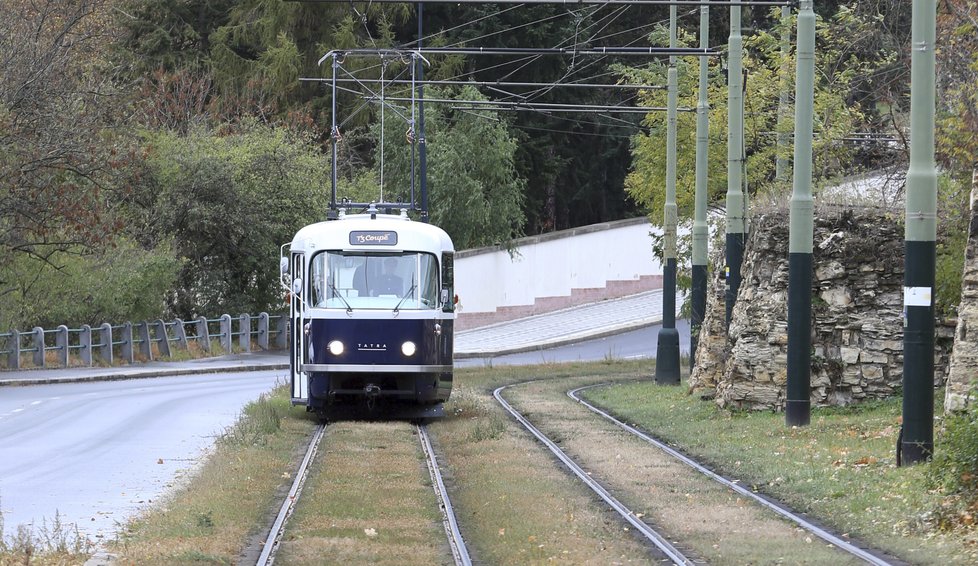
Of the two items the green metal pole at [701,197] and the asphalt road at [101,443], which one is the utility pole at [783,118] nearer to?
the green metal pole at [701,197]

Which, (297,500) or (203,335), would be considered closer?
(297,500)

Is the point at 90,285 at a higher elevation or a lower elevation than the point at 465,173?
lower

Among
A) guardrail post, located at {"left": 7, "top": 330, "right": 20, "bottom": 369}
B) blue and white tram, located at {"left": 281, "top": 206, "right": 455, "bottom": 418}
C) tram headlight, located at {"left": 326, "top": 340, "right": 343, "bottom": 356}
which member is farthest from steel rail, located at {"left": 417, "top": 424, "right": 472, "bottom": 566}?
guardrail post, located at {"left": 7, "top": 330, "right": 20, "bottom": 369}

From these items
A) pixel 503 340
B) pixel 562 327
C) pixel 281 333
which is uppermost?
pixel 281 333

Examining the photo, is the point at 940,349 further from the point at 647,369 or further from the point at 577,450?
the point at 647,369

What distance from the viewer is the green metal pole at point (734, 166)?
25.1 meters

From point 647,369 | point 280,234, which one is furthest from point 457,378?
point 280,234

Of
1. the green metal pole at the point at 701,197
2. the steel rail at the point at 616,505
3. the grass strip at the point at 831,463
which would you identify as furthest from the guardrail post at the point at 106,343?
the steel rail at the point at 616,505

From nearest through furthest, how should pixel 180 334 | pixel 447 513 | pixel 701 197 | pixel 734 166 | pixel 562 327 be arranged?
pixel 447 513
pixel 734 166
pixel 701 197
pixel 180 334
pixel 562 327

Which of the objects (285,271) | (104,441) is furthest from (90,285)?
(104,441)

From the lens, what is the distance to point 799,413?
68.6ft

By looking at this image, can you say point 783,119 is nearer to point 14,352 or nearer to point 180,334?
point 14,352

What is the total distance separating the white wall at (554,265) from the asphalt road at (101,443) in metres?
19.8

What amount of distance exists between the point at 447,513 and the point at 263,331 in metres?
35.3
